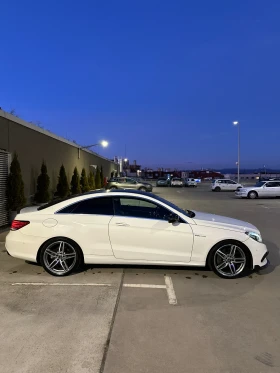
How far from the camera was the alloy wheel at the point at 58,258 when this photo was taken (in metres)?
5.43

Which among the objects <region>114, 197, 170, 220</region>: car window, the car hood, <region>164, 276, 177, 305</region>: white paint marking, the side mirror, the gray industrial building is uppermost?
the gray industrial building

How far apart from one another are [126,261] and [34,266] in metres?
1.89

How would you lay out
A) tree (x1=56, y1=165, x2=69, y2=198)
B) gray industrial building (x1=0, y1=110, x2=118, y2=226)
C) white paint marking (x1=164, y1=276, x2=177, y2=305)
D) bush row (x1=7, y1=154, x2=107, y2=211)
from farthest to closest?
tree (x1=56, y1=165, x2=69, y2=198) → bush row (x1=7, y1=154, x2=107, y2=211) → gray industrial building (x1=0, y1=110, x2=118, y2=226) → white paint marking (x1=164, y1=276, x2=177, y2=305)

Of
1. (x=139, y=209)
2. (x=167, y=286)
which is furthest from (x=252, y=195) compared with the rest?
(x=167, y=286)

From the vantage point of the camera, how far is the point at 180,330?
3574 mm

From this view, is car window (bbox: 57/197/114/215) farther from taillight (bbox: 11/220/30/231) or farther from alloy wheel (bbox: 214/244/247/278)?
alloy wheel (bbox: 214/244/247/278)

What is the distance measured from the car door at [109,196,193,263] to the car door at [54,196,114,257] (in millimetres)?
128

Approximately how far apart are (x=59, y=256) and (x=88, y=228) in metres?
0.72

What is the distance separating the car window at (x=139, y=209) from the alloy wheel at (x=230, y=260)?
3.70ft

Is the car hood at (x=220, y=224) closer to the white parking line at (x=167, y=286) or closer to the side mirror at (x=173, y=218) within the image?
the side mirror at (x=173, y=218)

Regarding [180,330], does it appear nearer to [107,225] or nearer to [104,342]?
[104,342]

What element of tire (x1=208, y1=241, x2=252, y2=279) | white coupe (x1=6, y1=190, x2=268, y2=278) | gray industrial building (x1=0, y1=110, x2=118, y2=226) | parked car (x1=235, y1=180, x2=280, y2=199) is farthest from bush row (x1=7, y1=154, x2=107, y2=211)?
parked car (x1=235, y1=180, x2=280, y2=199)

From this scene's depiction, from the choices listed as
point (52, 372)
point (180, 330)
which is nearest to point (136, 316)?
point (180, 330)

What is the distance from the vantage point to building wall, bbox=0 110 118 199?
1074 centimetres
